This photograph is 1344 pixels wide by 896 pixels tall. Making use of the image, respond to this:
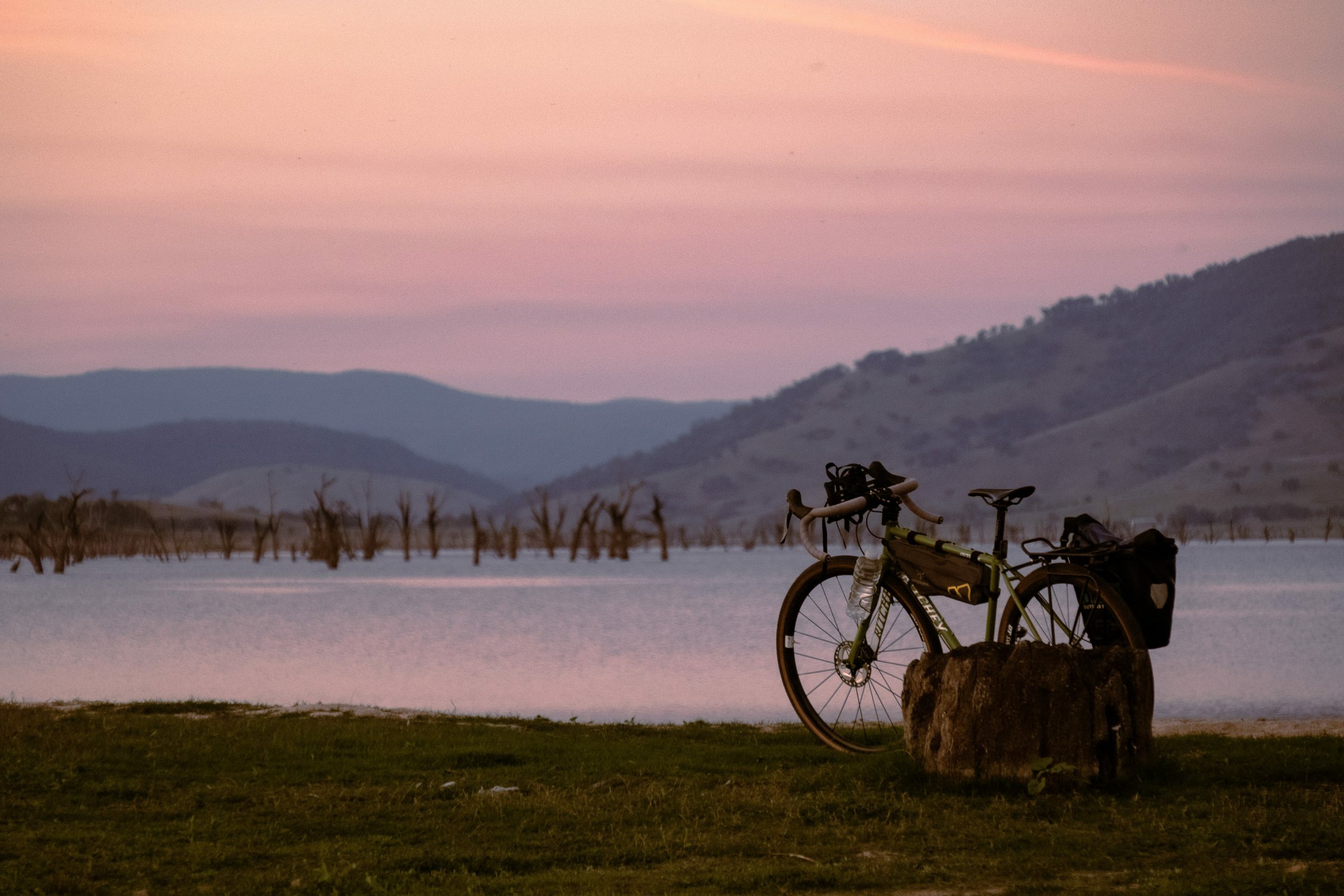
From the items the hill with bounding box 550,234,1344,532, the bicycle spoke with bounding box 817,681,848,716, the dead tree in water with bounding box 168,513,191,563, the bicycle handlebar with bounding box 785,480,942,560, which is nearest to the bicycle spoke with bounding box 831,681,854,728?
the bicycle spoke with bounding box 817,681,848,716

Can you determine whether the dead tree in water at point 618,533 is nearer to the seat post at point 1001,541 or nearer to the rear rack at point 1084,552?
the seat post at point 1001,541

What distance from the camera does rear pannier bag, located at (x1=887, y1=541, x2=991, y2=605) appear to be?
8.79 m

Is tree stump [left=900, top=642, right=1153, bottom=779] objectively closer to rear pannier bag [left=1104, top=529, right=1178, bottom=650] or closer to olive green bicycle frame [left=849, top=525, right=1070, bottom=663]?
olive green bicycle frame [left=849, top=525, right=1070, bottom=663]

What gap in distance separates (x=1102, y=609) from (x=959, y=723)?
3.48 ft

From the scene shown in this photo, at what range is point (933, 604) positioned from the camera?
9.09 meters

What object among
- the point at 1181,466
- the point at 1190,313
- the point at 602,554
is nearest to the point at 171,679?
the point at 602,554

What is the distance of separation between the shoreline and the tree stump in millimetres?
4339

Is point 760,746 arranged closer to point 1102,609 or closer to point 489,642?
point 1102,609

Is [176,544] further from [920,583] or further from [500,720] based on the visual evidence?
[920,583]

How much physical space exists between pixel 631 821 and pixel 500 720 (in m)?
5.88

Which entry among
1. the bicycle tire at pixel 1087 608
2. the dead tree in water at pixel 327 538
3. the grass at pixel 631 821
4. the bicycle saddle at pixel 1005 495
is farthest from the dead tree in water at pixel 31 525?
the bicycle tire at pixel 1087 608

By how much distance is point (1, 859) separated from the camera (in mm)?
7352

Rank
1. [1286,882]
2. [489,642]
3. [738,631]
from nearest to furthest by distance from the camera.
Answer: [1286,882] < [489,642] < [738,631]

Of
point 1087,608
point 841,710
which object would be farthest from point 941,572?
point 841,710
